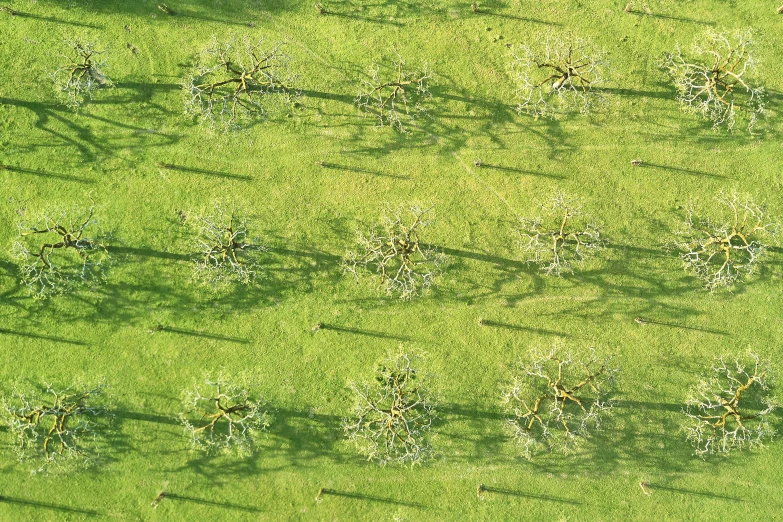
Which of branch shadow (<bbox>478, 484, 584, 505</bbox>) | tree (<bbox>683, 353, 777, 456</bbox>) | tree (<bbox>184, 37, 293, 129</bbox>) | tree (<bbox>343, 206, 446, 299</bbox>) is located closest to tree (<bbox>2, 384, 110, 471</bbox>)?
tree (<bbox>343, 206, 446, 299</bbox>)

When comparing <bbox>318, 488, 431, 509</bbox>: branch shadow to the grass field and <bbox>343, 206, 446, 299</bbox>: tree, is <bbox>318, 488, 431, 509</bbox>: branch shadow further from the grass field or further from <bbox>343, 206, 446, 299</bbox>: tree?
<bbox>343, 206, 446, 299</bbox>: tree

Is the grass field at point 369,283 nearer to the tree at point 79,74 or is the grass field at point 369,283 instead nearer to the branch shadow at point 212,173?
the branch shadow at point 212,173

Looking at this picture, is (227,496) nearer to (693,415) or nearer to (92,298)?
(92,298)

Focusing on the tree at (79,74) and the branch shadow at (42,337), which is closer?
the branch shadow at (42,337)

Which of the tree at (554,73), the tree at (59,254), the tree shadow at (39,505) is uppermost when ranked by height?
the tree at (554,73)

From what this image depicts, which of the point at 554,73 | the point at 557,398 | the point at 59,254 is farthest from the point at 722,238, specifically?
the point at 59,254

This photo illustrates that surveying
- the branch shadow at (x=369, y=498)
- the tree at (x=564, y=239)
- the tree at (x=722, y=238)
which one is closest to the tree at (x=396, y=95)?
the tree at (x=564, y=239)
